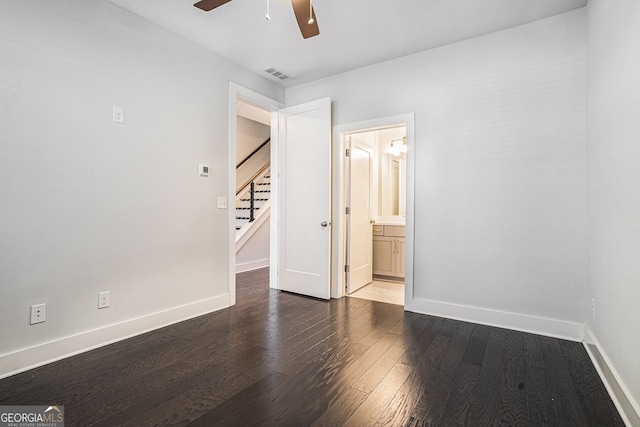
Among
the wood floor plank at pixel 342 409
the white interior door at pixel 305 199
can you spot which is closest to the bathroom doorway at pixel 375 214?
the white interior door at pixel 305 199

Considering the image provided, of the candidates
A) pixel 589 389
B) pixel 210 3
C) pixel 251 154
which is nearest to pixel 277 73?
pixel 210 3

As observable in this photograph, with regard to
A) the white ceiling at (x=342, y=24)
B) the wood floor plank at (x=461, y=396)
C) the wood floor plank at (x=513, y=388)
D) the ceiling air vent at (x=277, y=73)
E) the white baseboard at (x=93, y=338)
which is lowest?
the wood floor plank at (x=513, y=388)

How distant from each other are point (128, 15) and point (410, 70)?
271 cm

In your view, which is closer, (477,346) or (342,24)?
(477,346)

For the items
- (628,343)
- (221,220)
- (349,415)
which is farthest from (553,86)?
(221,220)

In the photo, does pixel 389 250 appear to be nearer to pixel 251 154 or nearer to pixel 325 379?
pixel 325 379

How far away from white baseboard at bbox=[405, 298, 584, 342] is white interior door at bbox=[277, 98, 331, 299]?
117 centimetres

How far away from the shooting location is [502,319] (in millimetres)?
2959

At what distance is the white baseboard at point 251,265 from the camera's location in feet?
18.5

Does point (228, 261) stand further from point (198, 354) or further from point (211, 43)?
point (211, 43)

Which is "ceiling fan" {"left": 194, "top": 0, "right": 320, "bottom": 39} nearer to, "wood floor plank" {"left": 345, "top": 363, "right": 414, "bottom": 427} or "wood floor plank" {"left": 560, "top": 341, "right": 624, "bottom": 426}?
"wood floor plank" {"left": 345, "top": 363, "right": 414, "bottom": 427}

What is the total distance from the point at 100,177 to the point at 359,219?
2.95 metres

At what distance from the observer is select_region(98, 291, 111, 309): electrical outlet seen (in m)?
2.54

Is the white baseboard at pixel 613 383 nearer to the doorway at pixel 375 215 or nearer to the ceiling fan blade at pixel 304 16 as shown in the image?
the doorway at pixel 375 215
